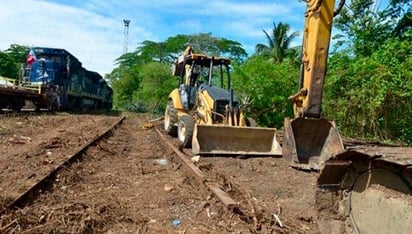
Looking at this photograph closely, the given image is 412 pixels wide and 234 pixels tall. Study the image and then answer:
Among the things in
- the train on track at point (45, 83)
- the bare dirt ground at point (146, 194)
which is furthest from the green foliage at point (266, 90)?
the bare dirt ground at point (146, 194)

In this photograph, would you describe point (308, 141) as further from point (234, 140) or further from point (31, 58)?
point (31, 58)

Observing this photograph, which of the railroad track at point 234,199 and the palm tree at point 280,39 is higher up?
the palm tree at point 280,39

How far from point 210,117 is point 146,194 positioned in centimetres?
538

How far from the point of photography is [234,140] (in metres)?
10.1

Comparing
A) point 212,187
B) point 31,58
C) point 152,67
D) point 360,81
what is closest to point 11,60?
point 152,67

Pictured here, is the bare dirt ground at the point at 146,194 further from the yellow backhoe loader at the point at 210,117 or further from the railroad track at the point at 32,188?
the yellow backhoe loader at the point at 210,117

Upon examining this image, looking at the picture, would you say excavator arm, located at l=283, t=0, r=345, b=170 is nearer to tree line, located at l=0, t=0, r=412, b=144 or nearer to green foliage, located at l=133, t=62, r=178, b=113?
tree line, located at l=0, t=0, r=412, b=144

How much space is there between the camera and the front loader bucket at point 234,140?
32.2 ft

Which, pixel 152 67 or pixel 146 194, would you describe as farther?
pixel 152 67

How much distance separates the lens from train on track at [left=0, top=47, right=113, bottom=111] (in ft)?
66.5

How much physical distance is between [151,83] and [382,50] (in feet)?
99.3

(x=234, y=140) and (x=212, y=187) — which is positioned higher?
(x=234, y=140)

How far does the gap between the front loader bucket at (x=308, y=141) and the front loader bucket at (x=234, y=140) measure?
5.35 ft

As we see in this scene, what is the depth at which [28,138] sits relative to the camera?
11.3m
